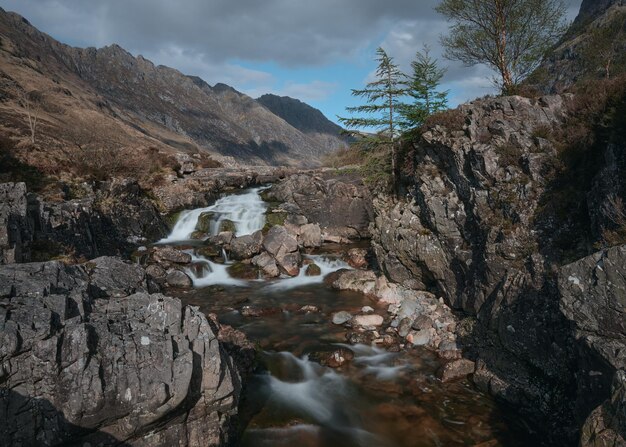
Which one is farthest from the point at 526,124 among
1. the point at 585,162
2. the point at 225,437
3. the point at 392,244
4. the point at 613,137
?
the point at 225,437

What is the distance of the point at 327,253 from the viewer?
85.7 ft

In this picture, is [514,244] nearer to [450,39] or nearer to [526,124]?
[526,124]

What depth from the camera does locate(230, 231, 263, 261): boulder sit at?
81.0ft

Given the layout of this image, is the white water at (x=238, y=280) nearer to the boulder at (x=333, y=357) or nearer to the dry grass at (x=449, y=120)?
the boulder at (x=333, y=357)

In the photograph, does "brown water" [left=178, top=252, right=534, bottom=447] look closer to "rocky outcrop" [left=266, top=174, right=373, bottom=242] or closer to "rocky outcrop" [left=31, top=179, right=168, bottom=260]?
"rocky outcrop" [left=31, top=179, right=168, bottom=260]

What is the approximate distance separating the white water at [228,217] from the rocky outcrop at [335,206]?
9.18 feet

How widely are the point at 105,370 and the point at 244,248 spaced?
56.6ft

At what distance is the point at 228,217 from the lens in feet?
102

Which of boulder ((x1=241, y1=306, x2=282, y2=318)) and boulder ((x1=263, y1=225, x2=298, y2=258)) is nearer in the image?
boulder ((x1=241, y1=306, x2=282, y2=318))

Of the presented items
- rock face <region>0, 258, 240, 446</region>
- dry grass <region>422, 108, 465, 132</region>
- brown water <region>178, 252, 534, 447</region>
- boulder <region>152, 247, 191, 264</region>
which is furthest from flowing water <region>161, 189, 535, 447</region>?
dry grass <region>422, 108, 465, 132</region>

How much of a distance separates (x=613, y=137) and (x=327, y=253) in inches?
703

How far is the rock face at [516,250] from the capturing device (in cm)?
872

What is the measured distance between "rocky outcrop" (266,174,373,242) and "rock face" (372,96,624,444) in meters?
10.2

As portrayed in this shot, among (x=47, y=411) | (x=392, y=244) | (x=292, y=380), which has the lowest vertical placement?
(x=292, y=380)
